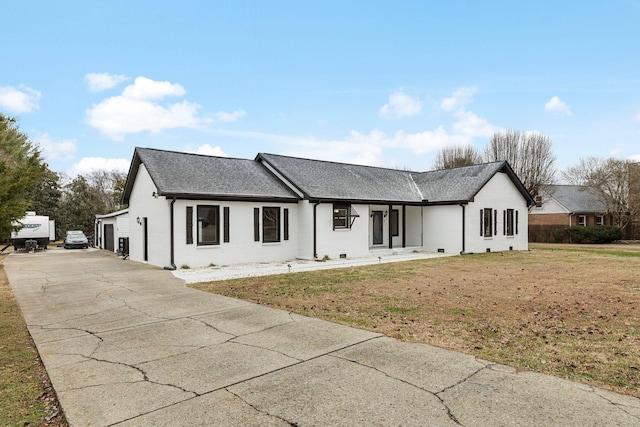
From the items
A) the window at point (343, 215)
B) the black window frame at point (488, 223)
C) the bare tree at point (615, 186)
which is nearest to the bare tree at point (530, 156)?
the bare tree at point (615, 186)

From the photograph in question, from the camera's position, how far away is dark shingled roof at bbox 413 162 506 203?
68.0 feet

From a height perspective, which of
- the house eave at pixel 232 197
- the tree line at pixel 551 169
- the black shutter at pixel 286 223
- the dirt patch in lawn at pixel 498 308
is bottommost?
the dirt patch in lawn at pixel 498 308

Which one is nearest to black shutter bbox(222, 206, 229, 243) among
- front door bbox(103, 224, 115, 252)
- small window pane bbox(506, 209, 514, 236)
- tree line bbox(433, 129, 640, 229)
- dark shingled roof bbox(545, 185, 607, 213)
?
front door bbox(103, 224, 115, 252)

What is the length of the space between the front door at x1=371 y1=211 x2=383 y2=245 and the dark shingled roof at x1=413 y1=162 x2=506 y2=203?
2934 mm

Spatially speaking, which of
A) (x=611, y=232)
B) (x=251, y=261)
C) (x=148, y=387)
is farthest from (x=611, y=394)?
(x=611, y=232)

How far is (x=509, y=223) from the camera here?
75.9 ft

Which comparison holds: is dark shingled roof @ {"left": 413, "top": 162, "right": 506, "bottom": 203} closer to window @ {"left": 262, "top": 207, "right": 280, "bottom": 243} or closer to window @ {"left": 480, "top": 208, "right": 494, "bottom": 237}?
window @ {"left": 480, "top": 208, "right": 494, "bottom": 237}

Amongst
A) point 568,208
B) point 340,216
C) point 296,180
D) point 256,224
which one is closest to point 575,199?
point 568,208

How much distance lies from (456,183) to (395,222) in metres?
4.17

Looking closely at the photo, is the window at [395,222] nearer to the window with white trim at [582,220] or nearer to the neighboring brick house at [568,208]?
the neighboring brick house at [568,208]

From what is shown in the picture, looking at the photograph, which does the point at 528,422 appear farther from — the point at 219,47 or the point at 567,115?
the point at 567,115

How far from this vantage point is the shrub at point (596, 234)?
100 feet

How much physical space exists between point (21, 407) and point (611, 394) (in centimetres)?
574

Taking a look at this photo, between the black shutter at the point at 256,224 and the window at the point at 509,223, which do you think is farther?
the window at the point at 509,223
